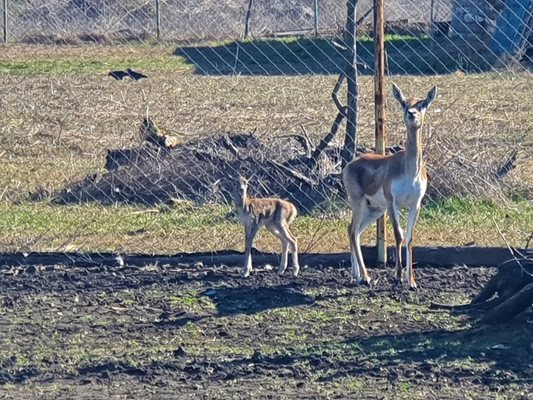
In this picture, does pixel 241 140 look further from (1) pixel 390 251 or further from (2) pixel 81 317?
(2) pixel 81 317

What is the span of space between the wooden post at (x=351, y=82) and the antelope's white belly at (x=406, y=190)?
1.25 m

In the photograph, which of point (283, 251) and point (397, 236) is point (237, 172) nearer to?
point (283, 251)

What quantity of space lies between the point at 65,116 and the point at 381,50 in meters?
7.43

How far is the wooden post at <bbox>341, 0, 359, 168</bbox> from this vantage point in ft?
33.5

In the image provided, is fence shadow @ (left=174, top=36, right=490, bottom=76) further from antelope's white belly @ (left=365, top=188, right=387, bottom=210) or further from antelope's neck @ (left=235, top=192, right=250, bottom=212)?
antelope's white belly @ (left=365, top=188, right=387, bottom=210)

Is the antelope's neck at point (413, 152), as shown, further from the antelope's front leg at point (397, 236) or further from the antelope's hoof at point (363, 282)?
the antelope's hoof at point (363, 282)

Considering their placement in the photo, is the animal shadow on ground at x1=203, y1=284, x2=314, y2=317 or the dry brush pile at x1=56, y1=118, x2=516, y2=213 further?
the dry brush pile at x1=56, y1=118, x2=516, y2=213

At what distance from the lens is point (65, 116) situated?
53.3 ft

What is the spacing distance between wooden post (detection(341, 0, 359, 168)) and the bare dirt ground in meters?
1.33

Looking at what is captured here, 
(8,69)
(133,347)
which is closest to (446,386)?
(133,347)

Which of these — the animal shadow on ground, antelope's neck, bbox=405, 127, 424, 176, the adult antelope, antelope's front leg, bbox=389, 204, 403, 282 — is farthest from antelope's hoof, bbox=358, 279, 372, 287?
antelope's neck, bbox=405, 127, 424, 176

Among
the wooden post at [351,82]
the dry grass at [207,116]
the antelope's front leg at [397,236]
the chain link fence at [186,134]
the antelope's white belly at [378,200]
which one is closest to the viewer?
the antelope's front leg at [397,236]

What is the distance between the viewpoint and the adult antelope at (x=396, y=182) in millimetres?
9258

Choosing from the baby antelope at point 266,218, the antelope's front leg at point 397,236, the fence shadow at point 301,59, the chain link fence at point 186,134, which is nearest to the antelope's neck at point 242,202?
the baby antelope at point 266,218
